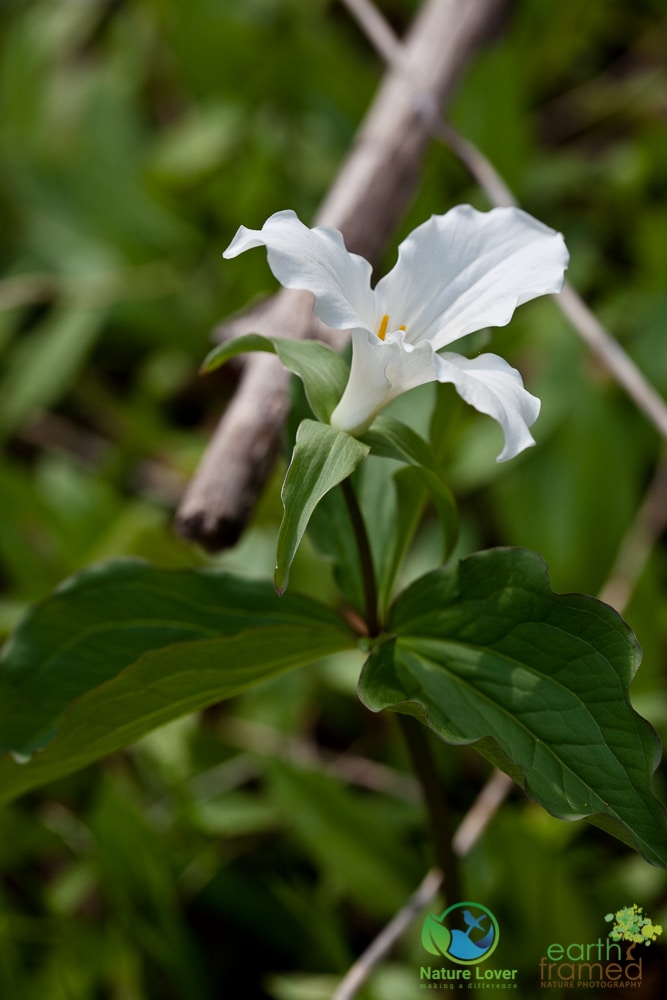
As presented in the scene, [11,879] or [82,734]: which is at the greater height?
[82,734]

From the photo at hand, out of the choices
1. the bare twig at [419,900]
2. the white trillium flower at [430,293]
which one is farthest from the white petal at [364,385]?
the bare twig at [419,900]

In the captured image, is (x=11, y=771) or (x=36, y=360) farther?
(x=36, y=360)

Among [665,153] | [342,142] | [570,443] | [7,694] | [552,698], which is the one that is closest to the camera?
[552,698]

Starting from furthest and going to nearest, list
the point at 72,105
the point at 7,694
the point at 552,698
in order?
the point at 72,105 < the point at 7,694 < the point at 552,698

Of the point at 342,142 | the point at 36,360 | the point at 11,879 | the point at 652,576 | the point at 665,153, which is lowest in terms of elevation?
the point at 652,576

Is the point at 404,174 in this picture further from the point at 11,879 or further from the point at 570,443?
the point at 11,879

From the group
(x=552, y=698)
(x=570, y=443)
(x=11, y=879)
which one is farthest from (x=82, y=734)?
(x=570, y=443)

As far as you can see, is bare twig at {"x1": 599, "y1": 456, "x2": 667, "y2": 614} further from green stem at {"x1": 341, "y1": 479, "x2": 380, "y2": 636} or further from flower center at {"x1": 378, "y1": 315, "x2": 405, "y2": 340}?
flower center at {"x1": 378, "y1": 315, "x2": 405, "y2": 340}

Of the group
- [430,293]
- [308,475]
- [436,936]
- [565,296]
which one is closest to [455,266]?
[430,293]
